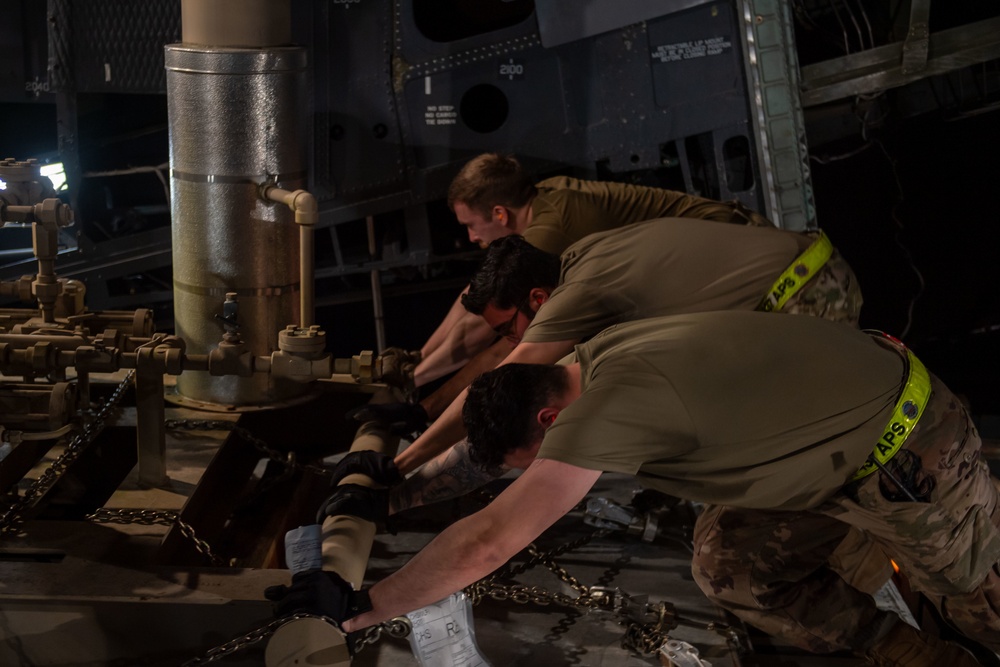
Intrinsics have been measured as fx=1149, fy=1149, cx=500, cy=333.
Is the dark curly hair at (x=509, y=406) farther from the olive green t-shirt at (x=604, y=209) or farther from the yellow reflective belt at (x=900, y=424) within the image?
the olive green t-shirt at (x=604, y=209)

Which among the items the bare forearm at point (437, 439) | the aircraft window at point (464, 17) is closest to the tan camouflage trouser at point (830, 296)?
the bare forearm at point (437, 439)

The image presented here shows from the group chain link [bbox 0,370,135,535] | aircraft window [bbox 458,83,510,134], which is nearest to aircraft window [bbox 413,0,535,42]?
aircraft window [bbox 458,83,510,134]

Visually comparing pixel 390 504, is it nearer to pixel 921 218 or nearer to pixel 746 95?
pixel 746 95

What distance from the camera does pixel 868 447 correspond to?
3.39m

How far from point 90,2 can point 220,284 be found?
2420 millimetres

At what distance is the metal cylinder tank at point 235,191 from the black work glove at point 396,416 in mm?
624

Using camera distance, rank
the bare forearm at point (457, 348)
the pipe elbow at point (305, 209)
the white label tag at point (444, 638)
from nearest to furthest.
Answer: the white label tag at point (444, 638) < the pipe elbow at point (305, 209) < the bare forearm at point (457, 348)

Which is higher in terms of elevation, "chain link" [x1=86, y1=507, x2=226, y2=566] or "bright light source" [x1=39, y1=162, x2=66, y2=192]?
"bright light source" [x1=39, y1=162, x2=66, y2=192]

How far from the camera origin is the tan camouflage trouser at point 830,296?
4293mm

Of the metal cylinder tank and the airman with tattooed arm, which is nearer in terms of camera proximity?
the airman with tattooed arm

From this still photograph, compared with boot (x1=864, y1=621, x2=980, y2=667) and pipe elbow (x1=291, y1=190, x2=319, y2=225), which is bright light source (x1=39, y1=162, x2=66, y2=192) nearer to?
pipe elbow (x1=291, y1=190, x2=319, y2=225)

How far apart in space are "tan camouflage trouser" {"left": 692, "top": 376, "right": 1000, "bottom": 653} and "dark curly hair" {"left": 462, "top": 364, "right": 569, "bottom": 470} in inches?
41.2

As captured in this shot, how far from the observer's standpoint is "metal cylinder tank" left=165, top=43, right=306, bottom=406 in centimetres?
473

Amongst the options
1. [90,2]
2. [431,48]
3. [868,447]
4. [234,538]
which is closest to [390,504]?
[234,538]
